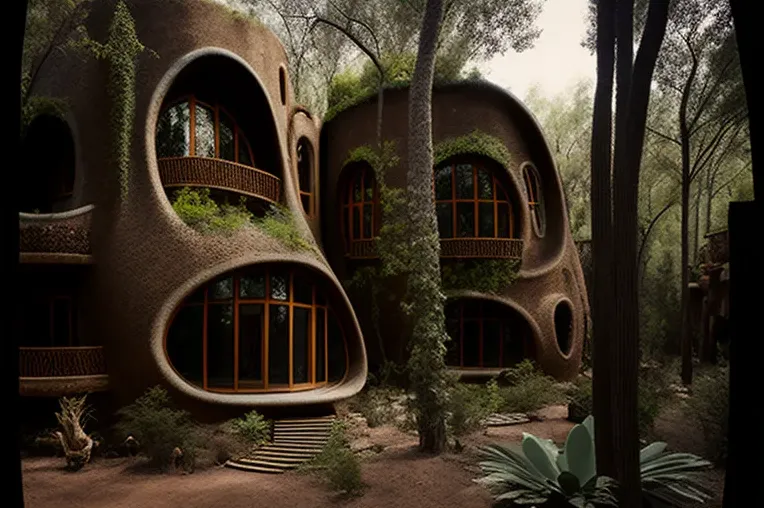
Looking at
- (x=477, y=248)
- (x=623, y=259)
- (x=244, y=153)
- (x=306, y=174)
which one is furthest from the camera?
(x=306, y=174)

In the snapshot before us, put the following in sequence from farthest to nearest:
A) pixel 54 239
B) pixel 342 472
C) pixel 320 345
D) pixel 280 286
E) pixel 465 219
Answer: pixel 465 219 < pixel 320 345 < pixel 280 286 < pixel 54 239 < pixel 342 472

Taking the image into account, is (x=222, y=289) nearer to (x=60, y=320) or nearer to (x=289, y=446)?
(x=60, y=320)

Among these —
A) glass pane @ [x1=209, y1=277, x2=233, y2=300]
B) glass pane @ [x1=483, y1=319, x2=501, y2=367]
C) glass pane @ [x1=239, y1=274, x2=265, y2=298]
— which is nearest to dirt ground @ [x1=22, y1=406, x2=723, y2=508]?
glass pane @ [x1=209, y1=277, x2=233, y2=300]

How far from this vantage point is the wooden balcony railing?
39.3 feet

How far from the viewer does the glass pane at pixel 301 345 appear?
48.0 feet

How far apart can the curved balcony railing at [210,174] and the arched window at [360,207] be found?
4.83 m

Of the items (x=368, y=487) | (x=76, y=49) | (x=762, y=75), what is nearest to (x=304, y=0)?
(x=76, y=49)

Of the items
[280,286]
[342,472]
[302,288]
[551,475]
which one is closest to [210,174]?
[280,286]

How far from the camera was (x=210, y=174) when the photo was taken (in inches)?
564

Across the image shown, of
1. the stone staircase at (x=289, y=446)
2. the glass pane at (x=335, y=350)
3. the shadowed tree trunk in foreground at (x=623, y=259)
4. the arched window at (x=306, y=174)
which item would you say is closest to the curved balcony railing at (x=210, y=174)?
the arched window at (x=306, y=174)

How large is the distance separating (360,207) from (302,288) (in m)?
5.33

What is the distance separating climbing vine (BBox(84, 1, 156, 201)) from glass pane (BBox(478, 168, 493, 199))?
10.7 metres

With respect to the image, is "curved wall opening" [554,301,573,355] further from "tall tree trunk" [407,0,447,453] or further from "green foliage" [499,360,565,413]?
"tall tree trunk" [407,0,447,453]

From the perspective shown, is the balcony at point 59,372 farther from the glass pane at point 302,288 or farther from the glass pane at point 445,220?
the glass pane at point 445,220
